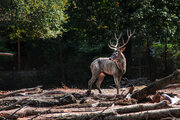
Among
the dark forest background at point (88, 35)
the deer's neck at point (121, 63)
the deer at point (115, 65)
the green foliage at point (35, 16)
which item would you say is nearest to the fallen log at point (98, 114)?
the deer at point (115, 65)

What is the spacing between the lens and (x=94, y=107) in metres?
6.11

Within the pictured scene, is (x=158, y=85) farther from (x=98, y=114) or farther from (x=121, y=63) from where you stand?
(x=121, y=63)

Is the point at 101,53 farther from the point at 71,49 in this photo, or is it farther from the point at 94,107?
the point at 94,107

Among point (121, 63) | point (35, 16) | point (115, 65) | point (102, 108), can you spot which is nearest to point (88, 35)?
point (35, 16)

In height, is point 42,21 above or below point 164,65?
above

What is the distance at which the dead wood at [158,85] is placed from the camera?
522 cm

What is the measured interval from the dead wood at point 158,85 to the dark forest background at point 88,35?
6.60m

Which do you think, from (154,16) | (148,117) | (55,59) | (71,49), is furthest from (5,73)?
(148,117)

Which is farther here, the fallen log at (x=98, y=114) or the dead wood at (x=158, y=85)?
the dead wood at (x=158, y=85)

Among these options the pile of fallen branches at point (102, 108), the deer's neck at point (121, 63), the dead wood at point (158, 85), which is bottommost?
the pile of fallen branches at point (102, 108)

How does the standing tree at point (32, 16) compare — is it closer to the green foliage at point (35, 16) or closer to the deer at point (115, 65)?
the green foliage at point (35, 16)

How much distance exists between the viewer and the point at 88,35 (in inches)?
595

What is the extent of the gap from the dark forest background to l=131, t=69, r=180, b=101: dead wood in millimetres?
6601

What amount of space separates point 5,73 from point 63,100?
10.9 m
